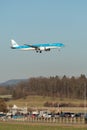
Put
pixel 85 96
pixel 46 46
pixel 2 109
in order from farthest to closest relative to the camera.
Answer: pixel 85 96 → pixel 2 109 → pixel 46 46

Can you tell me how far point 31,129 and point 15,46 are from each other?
39.3 metres

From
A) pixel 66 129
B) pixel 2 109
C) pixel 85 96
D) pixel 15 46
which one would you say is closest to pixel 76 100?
pixel 85 96

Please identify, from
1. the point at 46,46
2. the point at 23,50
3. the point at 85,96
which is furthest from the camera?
the point at 85,96

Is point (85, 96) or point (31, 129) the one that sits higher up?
point (85, 96)

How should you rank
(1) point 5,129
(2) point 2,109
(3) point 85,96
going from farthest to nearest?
(3) point 85,96
(2) point 2,109
(1) point 5,129

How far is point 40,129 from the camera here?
59156 millimetres

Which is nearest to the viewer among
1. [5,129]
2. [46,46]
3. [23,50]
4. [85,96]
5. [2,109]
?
[5,129]

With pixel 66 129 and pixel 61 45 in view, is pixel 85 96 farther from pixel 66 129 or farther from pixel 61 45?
pixel 66 129

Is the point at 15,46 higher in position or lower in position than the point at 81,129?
higher

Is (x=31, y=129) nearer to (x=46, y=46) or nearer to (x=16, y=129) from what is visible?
(x=16, y=129)

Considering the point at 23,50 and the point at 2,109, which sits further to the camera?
the point at 2,109

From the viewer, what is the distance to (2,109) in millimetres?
123875

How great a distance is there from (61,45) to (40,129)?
111 feet

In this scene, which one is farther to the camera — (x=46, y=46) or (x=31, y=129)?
(x=46, y=46)
